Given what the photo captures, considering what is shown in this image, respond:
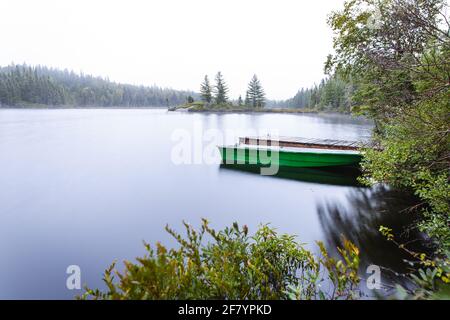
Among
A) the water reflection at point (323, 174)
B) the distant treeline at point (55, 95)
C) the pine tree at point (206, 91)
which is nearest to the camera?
the water reflection at point (323, 174)

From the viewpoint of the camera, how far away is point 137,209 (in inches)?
A: 251

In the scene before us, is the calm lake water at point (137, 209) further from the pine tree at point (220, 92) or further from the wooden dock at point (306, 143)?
the pine tree at point (220, 92)

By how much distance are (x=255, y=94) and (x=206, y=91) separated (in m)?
10.8

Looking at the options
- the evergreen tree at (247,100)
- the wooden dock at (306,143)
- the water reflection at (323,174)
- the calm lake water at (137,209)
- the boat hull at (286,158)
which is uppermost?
the evergreen tree at (247,100)

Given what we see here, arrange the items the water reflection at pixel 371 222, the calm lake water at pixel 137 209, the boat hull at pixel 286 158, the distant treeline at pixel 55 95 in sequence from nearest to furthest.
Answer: the water reflection at pixel 371 222 → the calm lake water at pixel 137 209 → the boat hull at pixel 286 158 → the distant treeline at pixel 55 95

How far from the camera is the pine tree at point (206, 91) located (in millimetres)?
50181

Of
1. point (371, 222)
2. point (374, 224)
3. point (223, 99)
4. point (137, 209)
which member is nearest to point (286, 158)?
point (371, 222)

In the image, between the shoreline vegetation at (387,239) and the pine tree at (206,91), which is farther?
the pine tree at (206,91)

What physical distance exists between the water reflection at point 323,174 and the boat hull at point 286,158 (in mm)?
272

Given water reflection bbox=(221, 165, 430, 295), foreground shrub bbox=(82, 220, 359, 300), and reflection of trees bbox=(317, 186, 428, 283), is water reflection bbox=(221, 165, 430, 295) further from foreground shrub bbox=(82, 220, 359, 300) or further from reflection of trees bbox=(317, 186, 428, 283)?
foreground shrub bbox=(82, 220, 359, 300)

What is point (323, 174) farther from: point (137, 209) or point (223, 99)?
point (223, 99)

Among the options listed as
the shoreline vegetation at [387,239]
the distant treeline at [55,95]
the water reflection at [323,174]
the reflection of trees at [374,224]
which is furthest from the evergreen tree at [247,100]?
the shoreline vegetation at [387,239]

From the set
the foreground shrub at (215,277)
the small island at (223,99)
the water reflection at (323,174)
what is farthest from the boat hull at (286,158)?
the small island at (223,99)

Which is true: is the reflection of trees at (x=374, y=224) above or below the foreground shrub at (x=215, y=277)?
below
